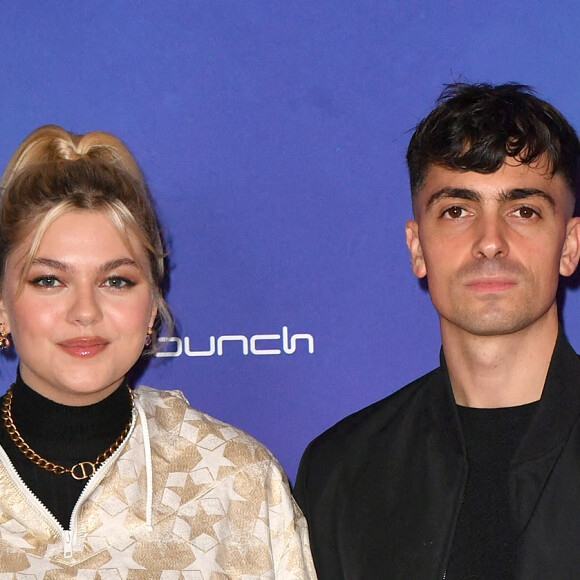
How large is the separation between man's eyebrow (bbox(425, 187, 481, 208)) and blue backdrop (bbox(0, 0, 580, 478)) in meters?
0.24

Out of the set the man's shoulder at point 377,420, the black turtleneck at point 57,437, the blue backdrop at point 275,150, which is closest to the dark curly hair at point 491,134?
the blue backdrop at point 275,150

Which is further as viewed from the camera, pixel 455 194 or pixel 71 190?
pixel 455 194

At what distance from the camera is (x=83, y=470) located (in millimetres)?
1935

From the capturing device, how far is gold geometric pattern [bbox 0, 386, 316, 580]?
1.85m

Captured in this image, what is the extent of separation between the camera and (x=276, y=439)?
2406mm

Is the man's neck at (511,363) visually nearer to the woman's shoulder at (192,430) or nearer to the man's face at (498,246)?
the man's face at (498,246)

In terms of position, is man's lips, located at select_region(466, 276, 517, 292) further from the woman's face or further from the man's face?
the woman's face

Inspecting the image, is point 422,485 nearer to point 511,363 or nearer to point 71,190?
point 511,363

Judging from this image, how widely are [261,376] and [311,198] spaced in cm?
45

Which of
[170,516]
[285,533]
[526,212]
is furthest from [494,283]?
[170,516]

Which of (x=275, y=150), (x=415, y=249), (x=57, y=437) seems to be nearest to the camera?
(x=57, y=437)

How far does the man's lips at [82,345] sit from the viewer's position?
1.88 m

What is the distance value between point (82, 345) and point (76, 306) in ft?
0.25

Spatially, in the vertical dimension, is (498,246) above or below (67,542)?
above
